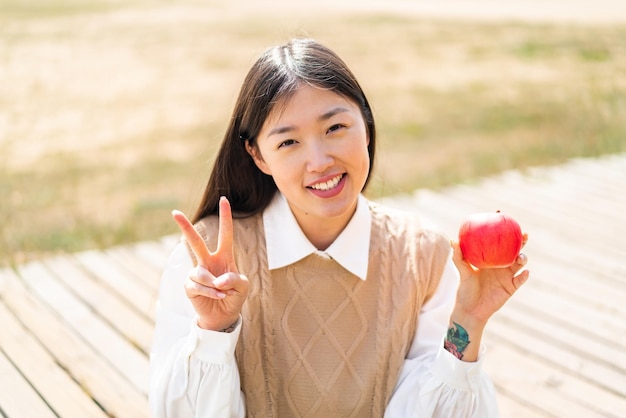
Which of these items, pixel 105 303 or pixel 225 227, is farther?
pixel 105 303

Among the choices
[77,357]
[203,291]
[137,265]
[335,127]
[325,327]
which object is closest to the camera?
[203,291]

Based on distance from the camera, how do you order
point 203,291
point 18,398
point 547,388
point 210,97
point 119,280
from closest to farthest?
point 203,291 → point 18,398 → point 547,388 → point 119,280 → point 210,97

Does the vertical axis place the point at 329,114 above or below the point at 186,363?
above

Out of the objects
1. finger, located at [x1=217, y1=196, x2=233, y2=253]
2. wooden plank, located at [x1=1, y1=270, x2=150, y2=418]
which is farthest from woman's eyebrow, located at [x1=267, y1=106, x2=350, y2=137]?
wooden plank, located at [x1=1, y1=270, x2=150, y2=418]

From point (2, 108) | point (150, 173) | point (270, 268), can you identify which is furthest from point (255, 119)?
point (2, 108)

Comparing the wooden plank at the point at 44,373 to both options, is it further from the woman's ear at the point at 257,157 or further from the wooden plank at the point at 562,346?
the wooden plank at the point at 562,346

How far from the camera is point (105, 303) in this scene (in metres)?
3.50

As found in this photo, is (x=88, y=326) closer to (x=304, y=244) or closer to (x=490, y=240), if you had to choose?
(x=304, y=244)

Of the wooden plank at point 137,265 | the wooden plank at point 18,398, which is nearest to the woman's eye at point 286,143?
the wooden plank at point 18,398

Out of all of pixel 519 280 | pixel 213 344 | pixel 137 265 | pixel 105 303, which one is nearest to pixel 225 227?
pixel 213 344

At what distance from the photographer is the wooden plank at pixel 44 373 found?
106 inches

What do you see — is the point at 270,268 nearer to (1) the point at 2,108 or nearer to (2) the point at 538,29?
(1) the point at 2,108

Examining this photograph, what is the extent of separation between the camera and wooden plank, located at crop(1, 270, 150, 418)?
9.00ft

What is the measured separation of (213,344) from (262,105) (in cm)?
63
